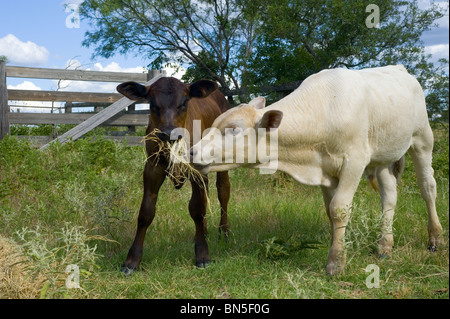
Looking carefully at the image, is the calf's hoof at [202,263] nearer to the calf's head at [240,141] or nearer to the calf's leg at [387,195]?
the calf's head at [240,141]

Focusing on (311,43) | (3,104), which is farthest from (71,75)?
(311,43)

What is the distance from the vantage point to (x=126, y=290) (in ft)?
13.2

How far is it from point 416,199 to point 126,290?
506 centimetres

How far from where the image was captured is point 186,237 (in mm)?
5812

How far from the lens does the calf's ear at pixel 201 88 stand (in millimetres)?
4781

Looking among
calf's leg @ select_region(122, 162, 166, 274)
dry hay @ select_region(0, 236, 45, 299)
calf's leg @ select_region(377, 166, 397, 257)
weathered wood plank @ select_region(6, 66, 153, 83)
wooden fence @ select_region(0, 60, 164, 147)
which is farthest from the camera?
weathered wood plank @ select_region(6, 66, 153, 83)

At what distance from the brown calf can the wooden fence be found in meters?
6.70

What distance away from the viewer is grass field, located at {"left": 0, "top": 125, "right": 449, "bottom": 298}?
3.94 metres

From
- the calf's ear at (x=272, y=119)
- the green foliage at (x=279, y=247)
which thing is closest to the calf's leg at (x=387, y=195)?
the green foliage at (x=279, y=247)

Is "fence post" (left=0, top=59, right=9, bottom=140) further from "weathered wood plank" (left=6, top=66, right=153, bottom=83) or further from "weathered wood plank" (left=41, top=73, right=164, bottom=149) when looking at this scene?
"weathered wood plank" (left=41, top=73, right=164, bottom=149)

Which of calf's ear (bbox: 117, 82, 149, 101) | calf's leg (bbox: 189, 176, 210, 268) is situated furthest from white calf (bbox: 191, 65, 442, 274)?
calf's ear (bbox: 117, 82, 149, 101)
